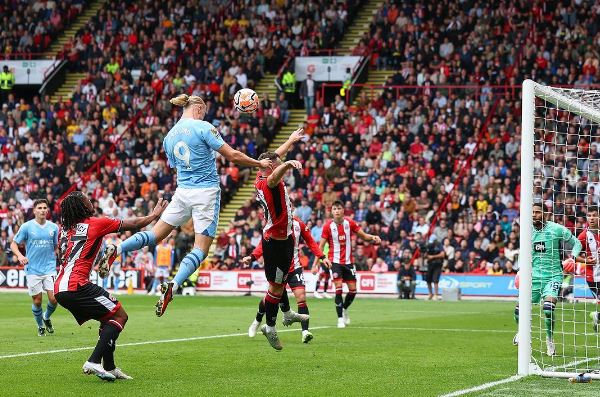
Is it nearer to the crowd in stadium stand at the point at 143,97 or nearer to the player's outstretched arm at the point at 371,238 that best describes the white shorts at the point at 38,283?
the player's outstretched arm at the point at 371,238

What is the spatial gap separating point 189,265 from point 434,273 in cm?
2239

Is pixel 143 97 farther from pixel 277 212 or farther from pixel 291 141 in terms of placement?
pixel 291 141

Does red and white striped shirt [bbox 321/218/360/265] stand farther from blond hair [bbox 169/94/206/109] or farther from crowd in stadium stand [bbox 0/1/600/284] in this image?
crowd in stadium stand [bbox 0/1/600/284]

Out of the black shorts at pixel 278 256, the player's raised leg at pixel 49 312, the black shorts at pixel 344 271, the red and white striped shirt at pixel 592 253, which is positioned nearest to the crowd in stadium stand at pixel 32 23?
the black shorts at pixel 344 271

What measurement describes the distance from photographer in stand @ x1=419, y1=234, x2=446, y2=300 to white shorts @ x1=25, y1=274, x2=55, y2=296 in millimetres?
16766

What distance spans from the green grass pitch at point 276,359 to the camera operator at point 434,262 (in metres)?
9.50

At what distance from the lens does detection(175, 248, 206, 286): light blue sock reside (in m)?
12.3

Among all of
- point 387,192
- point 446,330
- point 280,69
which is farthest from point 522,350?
point 280,69

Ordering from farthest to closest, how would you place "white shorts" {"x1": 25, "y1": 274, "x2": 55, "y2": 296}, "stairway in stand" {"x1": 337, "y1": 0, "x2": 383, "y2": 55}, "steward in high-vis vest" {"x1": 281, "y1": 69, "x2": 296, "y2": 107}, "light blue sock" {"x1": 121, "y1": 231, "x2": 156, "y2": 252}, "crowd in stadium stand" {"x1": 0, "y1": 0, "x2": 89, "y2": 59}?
1. "crowd in stadium stand" {"x1": 0, "y1": 0, "x2": 89, "y2": 59}
2. "stairway in stand" {"x1": 337, "y1": 0, "x2": 383, "y2": 55}
3. "steward in high-vis vest" {"x1": 281, "y1": 69, "x2": 296, "y2": 107}
4. "white shorts" {"x1": 25, "y1": 274, "x2": 55, "y2": 296}
5. "light blue sock" {"x1": 121, "y1": 231, "x2": 156, "y2": 252}

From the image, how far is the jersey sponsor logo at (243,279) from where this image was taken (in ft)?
118

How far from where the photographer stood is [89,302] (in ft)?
36.3

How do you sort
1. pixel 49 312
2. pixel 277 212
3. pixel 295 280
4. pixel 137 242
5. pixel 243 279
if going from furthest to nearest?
1. pixel 243 279
2. pixel 49 312
3. pixel 295 280
4. pixel 277 212
5. pixel 137 242

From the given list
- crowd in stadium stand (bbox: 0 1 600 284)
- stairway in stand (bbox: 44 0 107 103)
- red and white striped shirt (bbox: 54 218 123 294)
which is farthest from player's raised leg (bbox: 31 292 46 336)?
stairway in stand (bbox: 44 0 107 103)

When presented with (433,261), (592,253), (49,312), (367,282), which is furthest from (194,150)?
(367,282)
